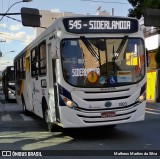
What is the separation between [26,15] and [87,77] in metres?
8.66

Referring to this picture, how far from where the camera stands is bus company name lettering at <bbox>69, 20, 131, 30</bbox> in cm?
1083

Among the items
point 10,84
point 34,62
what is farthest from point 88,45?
point 10,84

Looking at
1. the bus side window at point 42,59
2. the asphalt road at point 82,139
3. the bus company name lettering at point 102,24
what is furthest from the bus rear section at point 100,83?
the bus side window at point 42,59

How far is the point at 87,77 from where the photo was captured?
34.9 ft

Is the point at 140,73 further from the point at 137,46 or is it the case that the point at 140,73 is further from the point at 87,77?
the point at 87,77

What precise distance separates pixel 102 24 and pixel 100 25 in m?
0.07

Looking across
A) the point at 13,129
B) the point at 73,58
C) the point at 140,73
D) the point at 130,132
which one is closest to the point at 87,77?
the point at 73,58

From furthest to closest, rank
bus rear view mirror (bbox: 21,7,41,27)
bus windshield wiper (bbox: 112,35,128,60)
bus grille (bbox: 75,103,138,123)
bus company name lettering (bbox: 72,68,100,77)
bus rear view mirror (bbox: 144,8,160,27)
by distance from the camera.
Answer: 1. bus rear view mirror (bbox: 21,7,41,27)
2. bus rear view mirror (bbox: 144,8,160,27)
3. bus windshield wiper (bbox: 112,35,128,60)
4. bus company name lettering (bbox: 72,68,100,77)
5. bus grille (bbox: 75,103,138,123)

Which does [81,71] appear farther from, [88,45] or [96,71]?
[88,45]

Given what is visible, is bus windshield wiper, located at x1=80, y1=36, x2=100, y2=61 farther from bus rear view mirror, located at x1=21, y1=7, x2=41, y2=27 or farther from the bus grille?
bus rear view mirror, located at x1=21, y1=7, x2=41, y2=27

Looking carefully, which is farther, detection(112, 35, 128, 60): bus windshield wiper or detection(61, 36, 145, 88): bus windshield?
detection(112, 35, 128, 60): bus windshield wiper

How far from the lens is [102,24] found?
36.0 feet

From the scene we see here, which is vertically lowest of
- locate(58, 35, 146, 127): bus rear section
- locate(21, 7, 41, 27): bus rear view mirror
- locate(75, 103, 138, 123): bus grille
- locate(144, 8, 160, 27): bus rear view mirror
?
locate(75, 103, 138, 123): bus grille

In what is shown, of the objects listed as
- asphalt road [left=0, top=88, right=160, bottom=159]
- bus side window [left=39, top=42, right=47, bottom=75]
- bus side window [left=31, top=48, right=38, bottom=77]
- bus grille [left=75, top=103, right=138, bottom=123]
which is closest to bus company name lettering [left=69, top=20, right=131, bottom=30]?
bus side window [left=39, top=42, right=47, bottom=75]
